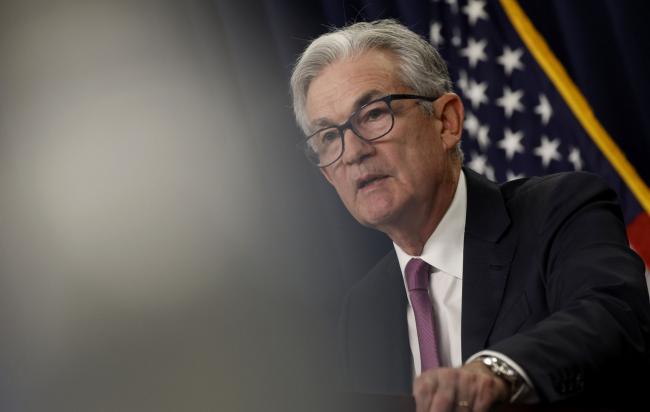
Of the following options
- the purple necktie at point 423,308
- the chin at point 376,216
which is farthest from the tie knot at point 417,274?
the chin at point 376,216

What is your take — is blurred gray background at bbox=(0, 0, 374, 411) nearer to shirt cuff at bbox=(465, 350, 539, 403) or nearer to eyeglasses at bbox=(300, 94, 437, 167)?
eyeglasses at bbox=(300, 94, 437, 167)

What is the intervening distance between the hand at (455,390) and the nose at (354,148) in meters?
0.86

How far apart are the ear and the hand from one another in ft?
3.26

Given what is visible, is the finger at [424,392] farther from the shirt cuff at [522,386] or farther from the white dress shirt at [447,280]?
the white dress shirt at [447,280]

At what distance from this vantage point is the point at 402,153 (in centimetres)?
170

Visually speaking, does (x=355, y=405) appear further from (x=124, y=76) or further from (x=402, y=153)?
(x=124, y=76)

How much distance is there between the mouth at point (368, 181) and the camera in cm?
166

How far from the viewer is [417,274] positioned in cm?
165

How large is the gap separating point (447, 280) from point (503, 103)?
92cm

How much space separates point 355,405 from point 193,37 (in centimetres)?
217

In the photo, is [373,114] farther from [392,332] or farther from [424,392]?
[424,392]

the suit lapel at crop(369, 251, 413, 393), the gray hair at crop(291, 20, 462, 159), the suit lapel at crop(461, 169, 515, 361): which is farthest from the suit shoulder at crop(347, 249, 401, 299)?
the gray hair at crop(291, 20, 462, 159)

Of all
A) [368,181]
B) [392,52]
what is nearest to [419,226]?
[368,181]

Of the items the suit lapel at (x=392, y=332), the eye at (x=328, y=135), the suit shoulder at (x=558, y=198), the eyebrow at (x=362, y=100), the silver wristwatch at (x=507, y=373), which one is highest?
the eyebrow at (x=362, y=100)
